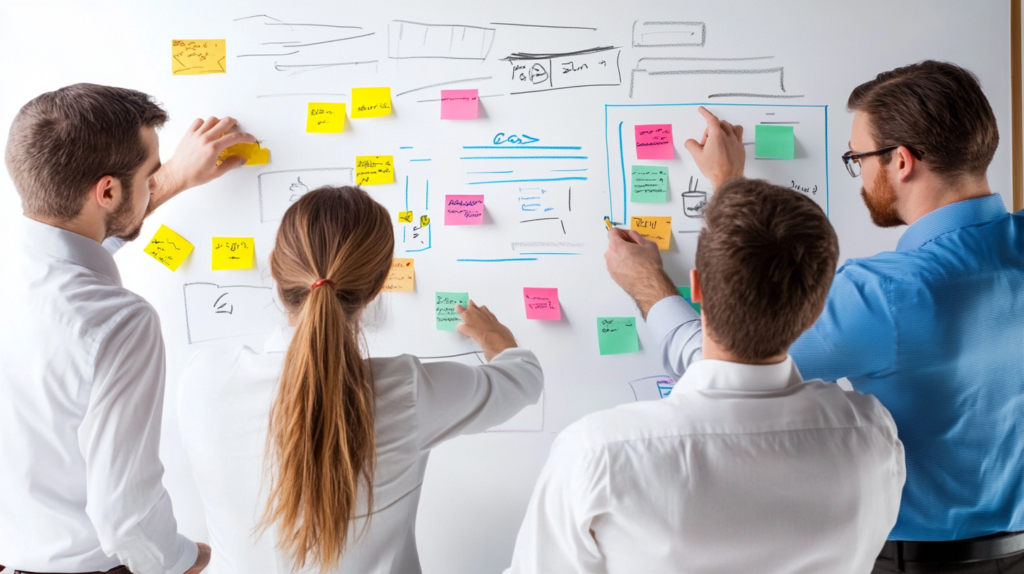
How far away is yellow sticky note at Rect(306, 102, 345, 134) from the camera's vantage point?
1.53 m

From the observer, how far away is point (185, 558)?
4.01ft

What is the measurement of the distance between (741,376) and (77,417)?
111cm

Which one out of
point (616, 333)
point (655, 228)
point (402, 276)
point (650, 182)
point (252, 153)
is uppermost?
point (252, 153)

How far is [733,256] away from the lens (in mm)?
794

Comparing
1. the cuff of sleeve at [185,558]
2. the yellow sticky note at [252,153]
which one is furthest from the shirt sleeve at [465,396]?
the yellow sticky note at [252,153]

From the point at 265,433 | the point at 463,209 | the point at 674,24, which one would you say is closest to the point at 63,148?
the point at 265,433

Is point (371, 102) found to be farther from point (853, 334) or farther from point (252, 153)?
point (853, 334)

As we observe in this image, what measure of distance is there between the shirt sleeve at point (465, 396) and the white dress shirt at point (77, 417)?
19.9 inches

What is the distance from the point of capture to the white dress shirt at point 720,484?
0.79m

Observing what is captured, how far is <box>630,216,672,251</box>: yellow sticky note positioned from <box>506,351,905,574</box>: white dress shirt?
0.68 meters

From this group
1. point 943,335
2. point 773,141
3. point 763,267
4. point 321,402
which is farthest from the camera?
point 773,141

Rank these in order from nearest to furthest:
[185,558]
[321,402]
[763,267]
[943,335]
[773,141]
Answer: [763,267], [321,402], [943,335], [185,558], [773,141]

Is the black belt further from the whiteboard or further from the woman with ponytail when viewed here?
the woman with ponytail

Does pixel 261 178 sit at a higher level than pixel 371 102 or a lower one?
lower
